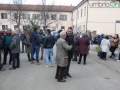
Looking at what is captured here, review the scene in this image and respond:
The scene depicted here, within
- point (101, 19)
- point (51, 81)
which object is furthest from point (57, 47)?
point (101, 19)

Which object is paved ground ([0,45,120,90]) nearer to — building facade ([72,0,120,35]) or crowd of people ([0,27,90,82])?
crowd of people ([0,27,90,82])

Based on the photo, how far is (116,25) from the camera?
95.9 ft

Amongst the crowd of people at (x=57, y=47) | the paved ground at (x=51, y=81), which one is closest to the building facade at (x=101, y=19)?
the crowd of people at (x=57, y=47)

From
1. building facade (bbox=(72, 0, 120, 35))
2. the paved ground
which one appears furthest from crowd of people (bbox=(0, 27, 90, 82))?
building facade (bbox=(72, 0, 120, 35))

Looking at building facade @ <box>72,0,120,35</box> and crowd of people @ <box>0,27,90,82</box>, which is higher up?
building facade @ <box>72,0,120,35</box>

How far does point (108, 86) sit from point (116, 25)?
26.5 metres

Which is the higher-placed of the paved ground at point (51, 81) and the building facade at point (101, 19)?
the building facade at point (101, 19)

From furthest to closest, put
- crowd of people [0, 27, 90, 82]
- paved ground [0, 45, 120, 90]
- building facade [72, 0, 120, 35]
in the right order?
1. building facade [72, 0, 120, 35]
2. crowd of people [0, 27, 90, 82]
3. paved ground [0, 45, 120, 90]

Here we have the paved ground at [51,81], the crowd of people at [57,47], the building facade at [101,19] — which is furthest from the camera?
the building facade at [101,19]

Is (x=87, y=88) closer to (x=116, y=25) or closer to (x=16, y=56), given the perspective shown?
(x=16, y=56)

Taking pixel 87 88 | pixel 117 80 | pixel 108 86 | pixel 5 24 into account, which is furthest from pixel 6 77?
pixel 5 24

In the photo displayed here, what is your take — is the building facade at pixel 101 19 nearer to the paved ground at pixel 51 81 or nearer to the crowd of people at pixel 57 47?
the crowd of people at pixel 57 47

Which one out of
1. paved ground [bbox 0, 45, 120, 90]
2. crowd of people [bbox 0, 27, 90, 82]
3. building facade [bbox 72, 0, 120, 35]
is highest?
building facade [bbox 72, 0, 120, 35]

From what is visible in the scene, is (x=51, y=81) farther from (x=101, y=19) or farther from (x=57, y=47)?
(x=101, y=19)
